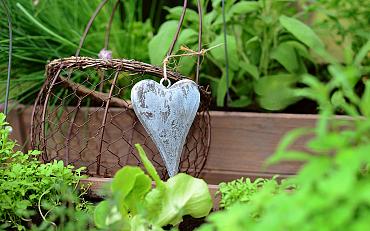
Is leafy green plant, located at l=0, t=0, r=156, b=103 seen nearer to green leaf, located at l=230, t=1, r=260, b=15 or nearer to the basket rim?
green leaf, located at l=230, t=1, r=260, b=15

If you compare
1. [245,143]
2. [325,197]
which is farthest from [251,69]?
[325,197]

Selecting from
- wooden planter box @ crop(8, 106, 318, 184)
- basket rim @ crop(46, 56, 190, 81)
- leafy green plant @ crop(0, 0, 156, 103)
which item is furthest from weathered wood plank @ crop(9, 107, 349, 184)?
basket rim @ crop(46, 56, 190, 81)

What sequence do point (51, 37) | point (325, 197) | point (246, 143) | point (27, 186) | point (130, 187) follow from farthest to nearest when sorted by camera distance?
point (51, 37)
point (246, 143)
point (27, 186)
point (130, 187)
point (325, 197)

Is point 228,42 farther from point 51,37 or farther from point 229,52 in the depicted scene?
point 51,37

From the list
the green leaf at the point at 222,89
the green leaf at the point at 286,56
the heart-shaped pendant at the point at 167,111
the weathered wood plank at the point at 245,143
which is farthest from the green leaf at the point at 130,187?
the green leaf at the point at 286,56

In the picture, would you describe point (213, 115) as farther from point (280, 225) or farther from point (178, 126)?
point (280, 225)

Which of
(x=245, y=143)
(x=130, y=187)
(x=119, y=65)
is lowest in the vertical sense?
(x=245, y=143)
